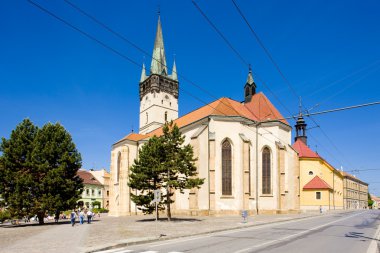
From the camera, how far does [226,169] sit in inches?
1476

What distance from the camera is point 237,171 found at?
37.2m

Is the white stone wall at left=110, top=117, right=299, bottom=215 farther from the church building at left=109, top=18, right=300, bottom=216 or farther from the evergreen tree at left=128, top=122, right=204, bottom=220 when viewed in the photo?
the evergreen tree at left=128, top=122, right=204, bottom=220

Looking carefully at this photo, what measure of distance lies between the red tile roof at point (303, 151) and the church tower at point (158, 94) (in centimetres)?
2597

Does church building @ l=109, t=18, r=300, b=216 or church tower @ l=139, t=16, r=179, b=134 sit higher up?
church tower @ l=139, t=16, r=179, b=134

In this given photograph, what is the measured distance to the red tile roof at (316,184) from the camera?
57844 millimetres

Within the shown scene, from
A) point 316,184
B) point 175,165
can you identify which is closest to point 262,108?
point 175,165

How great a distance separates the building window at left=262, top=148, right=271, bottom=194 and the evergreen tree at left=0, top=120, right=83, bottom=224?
2207 centimetres

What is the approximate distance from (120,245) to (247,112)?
3407 centimetres

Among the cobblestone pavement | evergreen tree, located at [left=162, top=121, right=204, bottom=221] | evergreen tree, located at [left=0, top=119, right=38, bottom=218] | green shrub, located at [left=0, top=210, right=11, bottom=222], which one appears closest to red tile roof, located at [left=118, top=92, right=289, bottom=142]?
evergreen tree, located at [left=162, top=121, right=204, bottom=221]

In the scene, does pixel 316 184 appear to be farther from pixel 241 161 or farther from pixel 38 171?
pixel 38 171

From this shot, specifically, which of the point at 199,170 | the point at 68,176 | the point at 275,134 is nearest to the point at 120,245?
the point at 68,176

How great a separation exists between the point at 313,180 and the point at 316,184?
144 cm

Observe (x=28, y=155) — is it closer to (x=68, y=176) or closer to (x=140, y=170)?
(x=68, y=176)

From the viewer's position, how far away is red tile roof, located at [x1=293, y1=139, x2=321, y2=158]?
2463 inches
